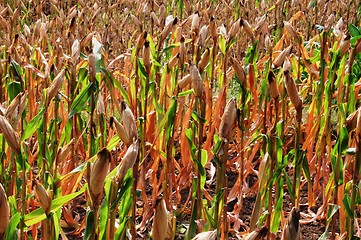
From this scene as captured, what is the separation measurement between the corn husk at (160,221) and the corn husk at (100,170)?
86 millimetres

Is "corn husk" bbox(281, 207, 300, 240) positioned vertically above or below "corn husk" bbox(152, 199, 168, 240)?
above

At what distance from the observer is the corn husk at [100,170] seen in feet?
2.64

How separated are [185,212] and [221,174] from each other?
563mm

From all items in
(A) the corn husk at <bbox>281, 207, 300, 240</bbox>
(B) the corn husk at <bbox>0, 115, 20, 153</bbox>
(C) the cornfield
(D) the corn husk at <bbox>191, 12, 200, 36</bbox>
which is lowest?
(C) the cornfield

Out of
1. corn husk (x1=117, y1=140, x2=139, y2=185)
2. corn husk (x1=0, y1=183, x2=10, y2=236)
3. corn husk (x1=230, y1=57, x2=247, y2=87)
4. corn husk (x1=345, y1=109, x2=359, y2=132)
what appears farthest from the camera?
corn husk (x1=230, y1=57, x2=247, y2=87)

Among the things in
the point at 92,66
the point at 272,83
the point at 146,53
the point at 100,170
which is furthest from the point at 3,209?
the point at 146,53

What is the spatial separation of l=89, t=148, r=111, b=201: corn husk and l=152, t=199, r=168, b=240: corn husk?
86 mm

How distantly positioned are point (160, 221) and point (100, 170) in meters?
0.10

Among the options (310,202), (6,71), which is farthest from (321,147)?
(6,71)

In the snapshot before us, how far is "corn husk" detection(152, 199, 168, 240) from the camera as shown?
2.57ft

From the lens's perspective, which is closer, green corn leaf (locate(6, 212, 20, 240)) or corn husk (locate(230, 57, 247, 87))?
green corn leaf (locate(6, 212, 20, 240))

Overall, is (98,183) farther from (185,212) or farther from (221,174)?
(185,212)

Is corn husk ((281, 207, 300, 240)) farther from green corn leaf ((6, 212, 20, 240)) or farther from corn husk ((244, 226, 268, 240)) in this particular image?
green corn leaf ((6, 212, 20, 240))

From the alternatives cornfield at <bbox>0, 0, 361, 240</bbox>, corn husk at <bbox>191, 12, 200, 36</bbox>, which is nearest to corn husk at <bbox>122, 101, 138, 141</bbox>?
cornfield at <bbox>0, 0, 361, 240</bbox>
